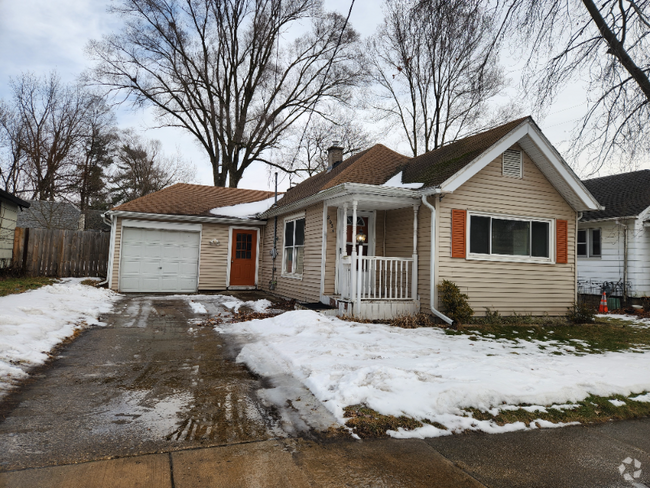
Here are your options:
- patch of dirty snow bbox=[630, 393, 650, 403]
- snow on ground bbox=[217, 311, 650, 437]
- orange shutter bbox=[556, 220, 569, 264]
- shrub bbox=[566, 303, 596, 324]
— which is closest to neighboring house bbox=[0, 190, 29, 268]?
snow on ground bbox=[217, 311, 650, 437]

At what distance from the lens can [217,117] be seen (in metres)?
24.4

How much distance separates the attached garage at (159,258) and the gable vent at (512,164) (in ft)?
31.6

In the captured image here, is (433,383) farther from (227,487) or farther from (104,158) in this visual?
(104,158)

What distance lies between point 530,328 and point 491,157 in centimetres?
387

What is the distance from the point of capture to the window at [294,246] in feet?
37.0

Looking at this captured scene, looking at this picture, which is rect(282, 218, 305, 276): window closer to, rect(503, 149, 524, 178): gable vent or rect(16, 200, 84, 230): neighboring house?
rect(503, 149, 524, 178): gable vent

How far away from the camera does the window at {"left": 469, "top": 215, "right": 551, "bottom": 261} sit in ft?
29.9

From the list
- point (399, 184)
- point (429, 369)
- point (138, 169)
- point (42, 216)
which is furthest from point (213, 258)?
point (138, 169)

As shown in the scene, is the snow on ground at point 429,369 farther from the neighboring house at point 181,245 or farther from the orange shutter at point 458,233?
the neighboring house at point 181,245

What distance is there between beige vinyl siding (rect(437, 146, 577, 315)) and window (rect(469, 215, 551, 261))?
0.18 metres

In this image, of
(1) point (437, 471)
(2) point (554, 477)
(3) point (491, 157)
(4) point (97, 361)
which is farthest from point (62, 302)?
(3) point (491, 157)

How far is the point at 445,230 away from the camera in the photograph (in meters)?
8.70

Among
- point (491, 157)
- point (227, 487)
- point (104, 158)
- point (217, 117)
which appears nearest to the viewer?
point (227, 487)

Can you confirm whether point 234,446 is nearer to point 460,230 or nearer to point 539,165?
point 460,230
